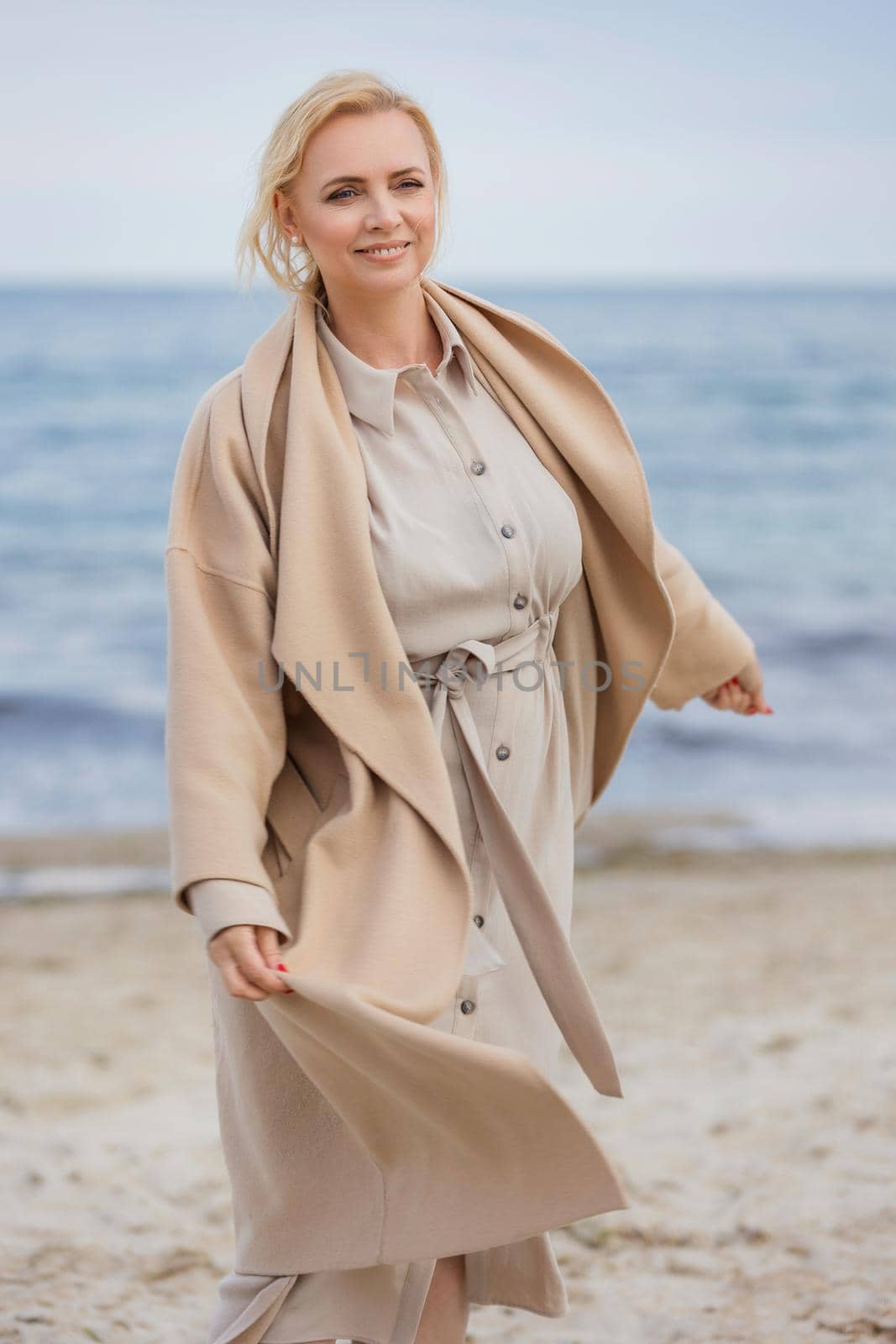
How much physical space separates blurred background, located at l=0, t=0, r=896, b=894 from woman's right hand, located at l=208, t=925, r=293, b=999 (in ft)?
33.4

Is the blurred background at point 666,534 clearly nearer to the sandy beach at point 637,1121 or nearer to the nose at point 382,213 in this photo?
the sandy beach at point 637,1121

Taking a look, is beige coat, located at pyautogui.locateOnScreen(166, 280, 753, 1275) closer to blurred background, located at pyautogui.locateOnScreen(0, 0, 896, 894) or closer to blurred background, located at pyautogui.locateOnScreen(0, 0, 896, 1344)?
blurred background, located at pyautogui.locateOnScreen(0, 0, 896, 1344)

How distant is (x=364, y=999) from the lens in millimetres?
1779

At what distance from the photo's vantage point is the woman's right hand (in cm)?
178

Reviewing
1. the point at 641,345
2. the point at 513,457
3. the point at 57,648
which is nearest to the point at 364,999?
the point at 513,457

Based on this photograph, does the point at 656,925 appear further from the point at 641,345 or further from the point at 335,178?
the point at 641,345

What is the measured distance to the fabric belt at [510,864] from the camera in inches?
81.2

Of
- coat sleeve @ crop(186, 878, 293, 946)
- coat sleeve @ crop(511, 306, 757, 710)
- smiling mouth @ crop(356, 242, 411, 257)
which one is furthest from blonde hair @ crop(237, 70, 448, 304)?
coat sleeve @ crop(186, 878, 293, 946)

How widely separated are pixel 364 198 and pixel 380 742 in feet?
2.43

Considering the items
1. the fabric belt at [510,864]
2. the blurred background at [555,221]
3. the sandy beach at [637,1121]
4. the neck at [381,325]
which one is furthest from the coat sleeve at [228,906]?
the blurred background at [555,221]

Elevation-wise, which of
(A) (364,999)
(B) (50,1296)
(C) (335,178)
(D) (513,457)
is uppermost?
(C) (335,178)

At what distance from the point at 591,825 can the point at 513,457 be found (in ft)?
15.4

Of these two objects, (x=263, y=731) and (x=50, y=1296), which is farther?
(x=50, y=1296)

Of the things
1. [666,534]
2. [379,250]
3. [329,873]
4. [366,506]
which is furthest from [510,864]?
[666,534]
